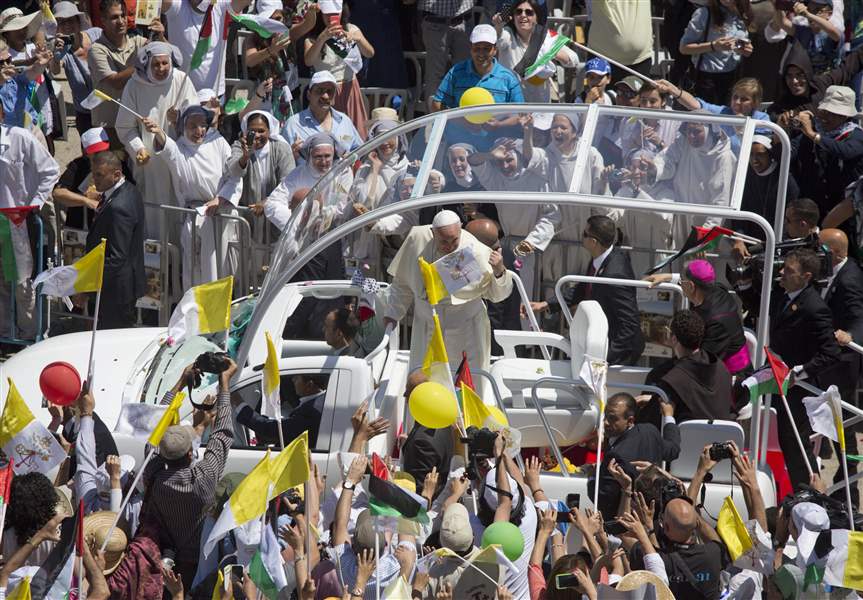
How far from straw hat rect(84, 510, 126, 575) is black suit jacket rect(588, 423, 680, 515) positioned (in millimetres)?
2653

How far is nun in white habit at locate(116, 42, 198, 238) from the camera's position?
12562 millimetres

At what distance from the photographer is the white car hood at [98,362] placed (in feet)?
33.1

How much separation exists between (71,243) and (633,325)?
4.64m

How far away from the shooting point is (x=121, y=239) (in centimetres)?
1212

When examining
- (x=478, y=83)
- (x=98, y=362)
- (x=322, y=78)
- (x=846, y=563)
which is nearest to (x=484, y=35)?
(x=478, y=83)

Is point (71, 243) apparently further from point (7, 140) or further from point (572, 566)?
point (572, 566)

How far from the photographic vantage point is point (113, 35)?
1362 cm

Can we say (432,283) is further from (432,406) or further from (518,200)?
(432,406)

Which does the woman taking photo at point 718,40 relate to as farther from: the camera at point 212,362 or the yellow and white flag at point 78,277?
the yellow and white flag at point 78,277

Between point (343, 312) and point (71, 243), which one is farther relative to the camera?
point (71, 243)

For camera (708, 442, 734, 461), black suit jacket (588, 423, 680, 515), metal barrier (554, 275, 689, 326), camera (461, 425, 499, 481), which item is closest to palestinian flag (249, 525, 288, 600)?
camera (461, 425, 499, 481)

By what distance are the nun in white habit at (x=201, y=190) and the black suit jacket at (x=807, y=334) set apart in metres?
4.18

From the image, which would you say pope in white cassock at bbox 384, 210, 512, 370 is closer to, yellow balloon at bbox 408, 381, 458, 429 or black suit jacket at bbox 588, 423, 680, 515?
black suit jacket at bbox 588, 423, 680, 515

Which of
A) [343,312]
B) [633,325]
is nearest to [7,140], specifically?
[343,312]
